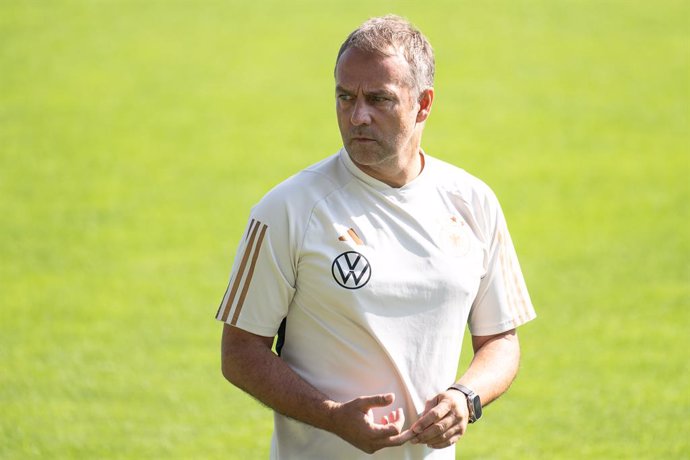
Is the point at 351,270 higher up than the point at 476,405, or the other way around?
the point at 351,270

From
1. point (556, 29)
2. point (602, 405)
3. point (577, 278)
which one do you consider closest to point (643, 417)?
point (602, 405)

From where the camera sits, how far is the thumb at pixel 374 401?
9.16 feet

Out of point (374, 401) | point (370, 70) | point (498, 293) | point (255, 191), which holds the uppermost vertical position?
point (370, 70)

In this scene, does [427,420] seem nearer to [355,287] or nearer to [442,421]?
[442,421]

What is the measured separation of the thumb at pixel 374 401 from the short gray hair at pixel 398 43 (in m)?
0.84

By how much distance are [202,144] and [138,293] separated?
3761mm

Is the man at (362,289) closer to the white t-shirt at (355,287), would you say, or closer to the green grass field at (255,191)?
the white t-shirt at (355,287)

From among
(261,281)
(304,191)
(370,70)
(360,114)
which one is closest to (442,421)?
(261,281)

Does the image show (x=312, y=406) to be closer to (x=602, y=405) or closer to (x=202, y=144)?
(x=602, y=405)

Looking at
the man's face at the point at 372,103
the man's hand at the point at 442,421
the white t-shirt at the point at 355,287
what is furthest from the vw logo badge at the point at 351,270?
the man's hand at the point at 442,421

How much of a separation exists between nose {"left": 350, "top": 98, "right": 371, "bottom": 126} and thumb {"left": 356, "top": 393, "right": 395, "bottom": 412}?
2.32 feet

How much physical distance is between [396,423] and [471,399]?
0.29 m

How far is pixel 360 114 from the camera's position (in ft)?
9.71

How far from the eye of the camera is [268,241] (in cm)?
296
